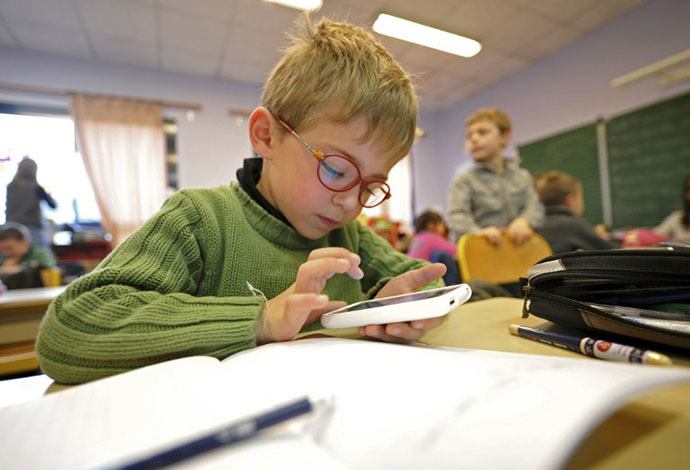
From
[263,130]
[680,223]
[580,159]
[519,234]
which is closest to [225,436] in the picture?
[263,130]

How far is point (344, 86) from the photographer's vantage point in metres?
0.62

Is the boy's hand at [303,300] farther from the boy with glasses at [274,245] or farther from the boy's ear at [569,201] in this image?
the boy's ear at [569,201]

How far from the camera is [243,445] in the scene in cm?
20

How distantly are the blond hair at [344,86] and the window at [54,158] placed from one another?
3998 millimetres

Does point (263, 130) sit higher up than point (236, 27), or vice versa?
point (236, 27)

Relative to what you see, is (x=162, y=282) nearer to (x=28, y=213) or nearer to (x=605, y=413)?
(x=605, y=413)

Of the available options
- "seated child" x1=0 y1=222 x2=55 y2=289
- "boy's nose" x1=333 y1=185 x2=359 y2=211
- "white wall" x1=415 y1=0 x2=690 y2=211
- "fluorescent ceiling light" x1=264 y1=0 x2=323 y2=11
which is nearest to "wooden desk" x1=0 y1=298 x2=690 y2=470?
"boy's nose" x1=333 y1=185 x2=359 y2=211

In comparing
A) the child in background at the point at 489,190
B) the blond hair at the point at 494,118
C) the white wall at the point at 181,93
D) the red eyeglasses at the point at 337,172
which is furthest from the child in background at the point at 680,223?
the white wall at the point at 181,93

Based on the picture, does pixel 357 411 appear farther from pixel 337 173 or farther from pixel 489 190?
pixel 489 190

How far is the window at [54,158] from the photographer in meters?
3.68

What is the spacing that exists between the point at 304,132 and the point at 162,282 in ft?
1.09

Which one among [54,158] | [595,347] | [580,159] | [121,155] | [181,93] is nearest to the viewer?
[595,347]

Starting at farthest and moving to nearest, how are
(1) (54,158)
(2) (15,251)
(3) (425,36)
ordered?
1. (1) (54,158)
2. (3) (425,36)
3. (2) (15,251)

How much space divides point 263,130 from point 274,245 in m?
0.22
